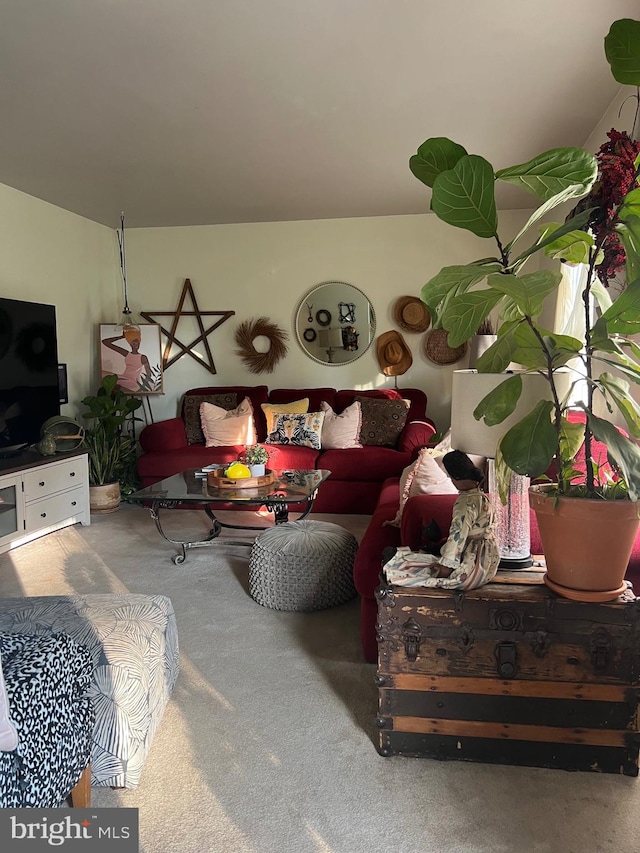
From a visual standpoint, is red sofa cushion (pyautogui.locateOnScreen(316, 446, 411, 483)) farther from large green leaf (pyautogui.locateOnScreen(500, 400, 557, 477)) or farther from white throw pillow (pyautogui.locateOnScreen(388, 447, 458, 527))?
large green leaf (pyautogui.locateOnScreen(500, 400, 557, 477))

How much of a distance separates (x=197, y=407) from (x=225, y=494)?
7.65 feet

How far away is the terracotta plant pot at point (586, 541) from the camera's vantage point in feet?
5.11

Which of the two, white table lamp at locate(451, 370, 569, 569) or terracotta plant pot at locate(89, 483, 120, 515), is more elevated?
white table lamp at locate(451, 370, 569, 569)

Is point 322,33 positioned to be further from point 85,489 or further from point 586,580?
point 85,489

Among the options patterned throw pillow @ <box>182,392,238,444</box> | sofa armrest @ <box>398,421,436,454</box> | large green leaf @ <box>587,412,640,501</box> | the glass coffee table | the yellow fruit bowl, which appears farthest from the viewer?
patterned throw pillow @ <box>182,392,238,444</box>

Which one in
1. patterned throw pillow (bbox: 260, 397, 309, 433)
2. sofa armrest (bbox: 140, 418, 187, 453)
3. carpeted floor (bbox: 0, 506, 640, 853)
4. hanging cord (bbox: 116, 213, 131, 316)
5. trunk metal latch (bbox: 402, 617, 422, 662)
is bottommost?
carpeted floor (bbox: 0, 506, 640, 853)

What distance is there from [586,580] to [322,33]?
2251 mm

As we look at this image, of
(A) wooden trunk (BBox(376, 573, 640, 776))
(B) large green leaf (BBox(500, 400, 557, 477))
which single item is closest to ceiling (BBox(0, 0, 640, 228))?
(B) large green leaf (BBox(500, 400, 557, 477))

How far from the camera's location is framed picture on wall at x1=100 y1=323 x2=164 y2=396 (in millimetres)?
5547

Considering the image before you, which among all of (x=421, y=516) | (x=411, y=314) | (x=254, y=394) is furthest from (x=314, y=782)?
(x=411, y=314)

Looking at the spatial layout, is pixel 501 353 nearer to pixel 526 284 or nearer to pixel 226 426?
pixel 526 284

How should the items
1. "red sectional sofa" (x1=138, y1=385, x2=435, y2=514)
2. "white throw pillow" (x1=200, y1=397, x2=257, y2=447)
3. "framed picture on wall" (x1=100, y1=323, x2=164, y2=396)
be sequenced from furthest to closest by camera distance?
1. "framed picture on wall" (x1=100, y1=323, x2=164, y2=396)
2. "white throw pillow" (x1=200, y1=397, x2=257, y2=447)
3. "red sectional sofa" (x1=138, y1=385, x2=435, y2=514)

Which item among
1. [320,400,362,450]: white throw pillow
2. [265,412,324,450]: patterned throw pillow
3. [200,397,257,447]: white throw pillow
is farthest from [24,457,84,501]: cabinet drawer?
[320,400,362,450]: white throw pillow

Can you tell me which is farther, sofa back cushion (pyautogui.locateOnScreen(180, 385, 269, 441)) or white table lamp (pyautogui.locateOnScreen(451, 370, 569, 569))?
sofa back cushion (pyautogui.locateOnScreen(180, 385, 269, 441))
